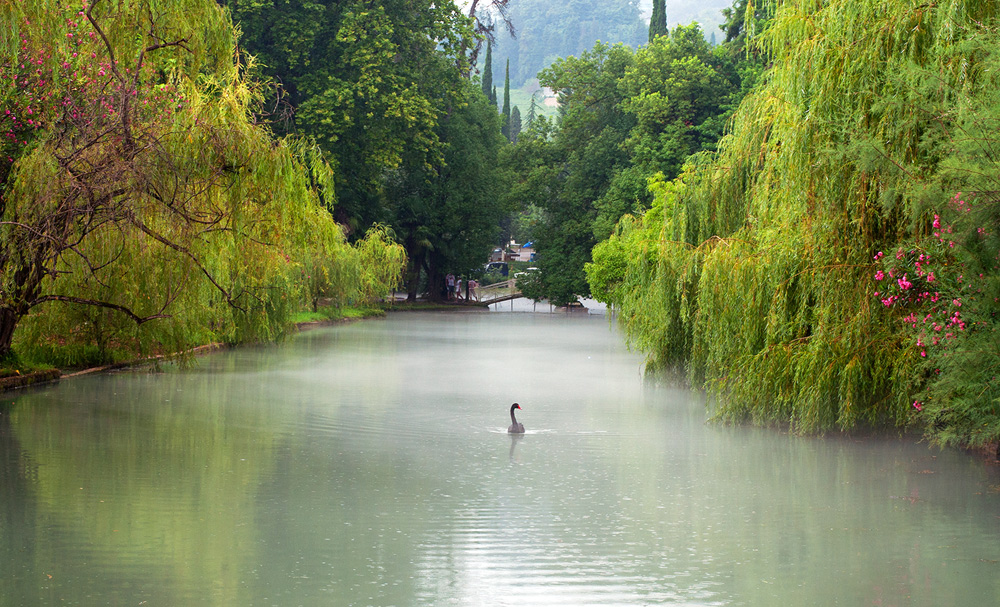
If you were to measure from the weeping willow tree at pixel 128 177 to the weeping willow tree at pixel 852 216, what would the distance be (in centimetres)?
772

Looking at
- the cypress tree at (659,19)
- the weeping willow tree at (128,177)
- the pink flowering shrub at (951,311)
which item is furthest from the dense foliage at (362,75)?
the pink flowering shrub at (951,311)

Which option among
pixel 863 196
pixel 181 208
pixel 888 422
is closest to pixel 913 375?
pixel 888 422

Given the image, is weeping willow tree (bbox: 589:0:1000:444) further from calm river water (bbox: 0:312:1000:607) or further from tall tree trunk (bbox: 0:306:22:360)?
tall tree trunk (bbox: 0:306:22:360)

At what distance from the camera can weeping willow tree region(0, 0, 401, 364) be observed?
1498 cm

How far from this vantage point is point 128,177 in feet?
49.3

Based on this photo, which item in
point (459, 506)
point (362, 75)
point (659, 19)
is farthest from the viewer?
point (659, 19)

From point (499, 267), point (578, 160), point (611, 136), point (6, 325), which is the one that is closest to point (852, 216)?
point (6, 325)

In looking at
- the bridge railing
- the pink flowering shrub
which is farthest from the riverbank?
the bridge railing

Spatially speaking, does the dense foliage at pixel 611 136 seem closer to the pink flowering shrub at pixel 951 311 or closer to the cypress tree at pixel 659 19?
the cypress tree at pixel 659 19

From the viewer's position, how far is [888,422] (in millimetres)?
13273

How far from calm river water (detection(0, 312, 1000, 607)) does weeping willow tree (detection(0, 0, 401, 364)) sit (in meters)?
1.70

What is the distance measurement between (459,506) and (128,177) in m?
7.95

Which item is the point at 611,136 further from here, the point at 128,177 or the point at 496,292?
the point at 128,177

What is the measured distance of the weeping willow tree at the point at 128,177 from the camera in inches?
590
